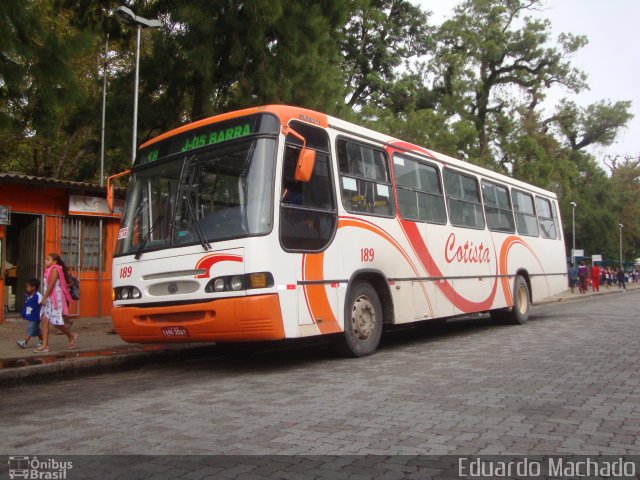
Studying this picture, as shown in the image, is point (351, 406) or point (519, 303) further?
point (519, 303)

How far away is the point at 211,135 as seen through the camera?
7.45 metres

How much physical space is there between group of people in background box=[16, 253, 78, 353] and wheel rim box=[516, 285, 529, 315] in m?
9.04

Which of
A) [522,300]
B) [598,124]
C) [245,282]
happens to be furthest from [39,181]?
[598,124]

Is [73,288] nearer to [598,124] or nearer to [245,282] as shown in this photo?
[245,282]

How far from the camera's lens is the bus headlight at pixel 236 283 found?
263 inches

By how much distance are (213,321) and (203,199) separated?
59.3 inches

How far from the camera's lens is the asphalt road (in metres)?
4.07

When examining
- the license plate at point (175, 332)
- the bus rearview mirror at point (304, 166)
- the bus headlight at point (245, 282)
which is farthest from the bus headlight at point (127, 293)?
the bus rearview mirror at point (304, 166)

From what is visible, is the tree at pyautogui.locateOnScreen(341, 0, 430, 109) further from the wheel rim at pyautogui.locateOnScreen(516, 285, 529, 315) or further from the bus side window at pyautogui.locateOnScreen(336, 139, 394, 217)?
the bus side window at pyautogui.locateOnScreen(336, 139, 394, 217)

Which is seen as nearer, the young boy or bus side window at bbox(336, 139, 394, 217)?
bus side window at bbox(336, 139, 394, 217)

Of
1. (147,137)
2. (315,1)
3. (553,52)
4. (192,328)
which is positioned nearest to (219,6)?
(315,1)

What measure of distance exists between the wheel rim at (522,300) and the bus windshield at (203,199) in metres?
8.10

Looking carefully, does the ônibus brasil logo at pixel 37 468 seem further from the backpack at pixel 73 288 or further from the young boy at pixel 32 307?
the backpack at pixel 73 288

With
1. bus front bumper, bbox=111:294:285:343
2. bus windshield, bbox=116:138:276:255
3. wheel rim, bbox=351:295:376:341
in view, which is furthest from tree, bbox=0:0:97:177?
wheel rim, bbox=351:295:376:341
